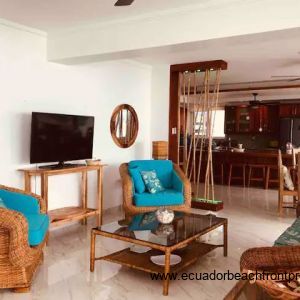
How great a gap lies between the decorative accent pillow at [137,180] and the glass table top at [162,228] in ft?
3.14

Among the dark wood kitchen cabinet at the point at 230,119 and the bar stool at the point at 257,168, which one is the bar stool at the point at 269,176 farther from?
the dark wood kitchen cabinet at the point at 230,119

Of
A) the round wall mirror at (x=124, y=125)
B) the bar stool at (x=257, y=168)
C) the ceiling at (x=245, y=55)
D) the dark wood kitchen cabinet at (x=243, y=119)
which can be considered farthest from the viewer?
the dark wood kitchen cabinet at (x=243, y=119)

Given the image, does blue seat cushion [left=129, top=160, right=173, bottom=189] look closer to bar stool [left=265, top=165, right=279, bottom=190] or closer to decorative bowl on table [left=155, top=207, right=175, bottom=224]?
decorative bowl on table [left=155, top=207, right=175, bottom=224]

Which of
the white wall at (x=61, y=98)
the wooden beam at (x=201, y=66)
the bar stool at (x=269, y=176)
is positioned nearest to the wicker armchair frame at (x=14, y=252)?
the white wall at (x=61, y=98)

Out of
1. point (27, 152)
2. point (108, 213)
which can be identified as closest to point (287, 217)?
point (108, 213)

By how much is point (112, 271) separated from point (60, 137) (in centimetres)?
197

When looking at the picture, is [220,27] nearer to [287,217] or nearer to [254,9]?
[254,9]

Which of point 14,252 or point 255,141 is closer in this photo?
point 14,252

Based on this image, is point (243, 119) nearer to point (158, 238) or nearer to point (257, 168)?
point (257, 168)

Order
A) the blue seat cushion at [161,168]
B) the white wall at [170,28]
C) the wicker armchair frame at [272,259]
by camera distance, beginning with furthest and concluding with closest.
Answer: the blue seat cushion at [161,168], the white wall at [170,28], the wicker armchair frame at [272,259]

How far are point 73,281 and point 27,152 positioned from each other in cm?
195

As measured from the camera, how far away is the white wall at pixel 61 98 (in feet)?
14.1

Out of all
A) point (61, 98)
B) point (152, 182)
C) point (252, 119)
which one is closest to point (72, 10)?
point (61, 98)

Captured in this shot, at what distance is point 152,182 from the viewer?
5.00 metres
